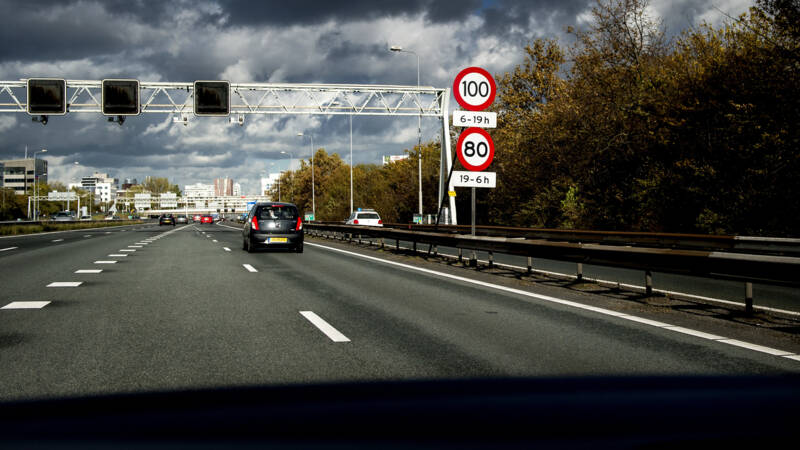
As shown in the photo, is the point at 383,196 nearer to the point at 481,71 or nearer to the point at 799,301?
the point at 481,71

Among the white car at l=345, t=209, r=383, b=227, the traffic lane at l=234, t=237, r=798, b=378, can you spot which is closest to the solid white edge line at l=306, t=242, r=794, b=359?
the traffic lane at l=234, t=237, r=798, b=378

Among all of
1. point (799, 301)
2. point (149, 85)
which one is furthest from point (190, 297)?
point (149, 85)

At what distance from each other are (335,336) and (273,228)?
46.7 ft

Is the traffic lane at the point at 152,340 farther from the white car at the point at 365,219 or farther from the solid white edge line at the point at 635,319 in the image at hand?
the white car at the point at 365,219

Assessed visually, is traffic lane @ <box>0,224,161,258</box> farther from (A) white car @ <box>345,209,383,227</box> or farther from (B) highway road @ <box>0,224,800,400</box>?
(A) white car @ <box>345,209,383,227</box>

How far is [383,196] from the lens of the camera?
205 ft

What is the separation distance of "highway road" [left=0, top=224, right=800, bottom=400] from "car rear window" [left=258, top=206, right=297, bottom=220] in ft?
28.5

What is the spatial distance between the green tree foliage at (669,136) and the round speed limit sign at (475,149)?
30.0ft

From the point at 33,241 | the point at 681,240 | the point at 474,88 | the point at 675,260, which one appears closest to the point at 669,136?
the point at 681,240

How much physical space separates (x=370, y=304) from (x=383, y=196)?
53918mm

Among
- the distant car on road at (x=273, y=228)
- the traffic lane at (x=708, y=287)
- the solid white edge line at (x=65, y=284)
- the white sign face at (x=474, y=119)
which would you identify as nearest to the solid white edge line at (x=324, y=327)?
the solid white edge line at (x=65, y=284)

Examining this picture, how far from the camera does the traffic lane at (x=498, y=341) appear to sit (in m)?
4.90

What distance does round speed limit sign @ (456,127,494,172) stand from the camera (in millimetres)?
13406

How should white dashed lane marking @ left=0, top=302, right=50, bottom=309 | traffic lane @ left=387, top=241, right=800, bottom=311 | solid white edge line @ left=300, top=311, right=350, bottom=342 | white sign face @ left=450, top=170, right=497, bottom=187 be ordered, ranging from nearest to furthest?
solid white edge line @ left=300, top=311, right=350, bottom=342
white dashed lane marking @ left=0, top=302, right=50, bottom=309
traffic lane @ left=387, top=241, right=800, bottom=311
white sign face @ left=450, top=170, right=497, bottom=187
